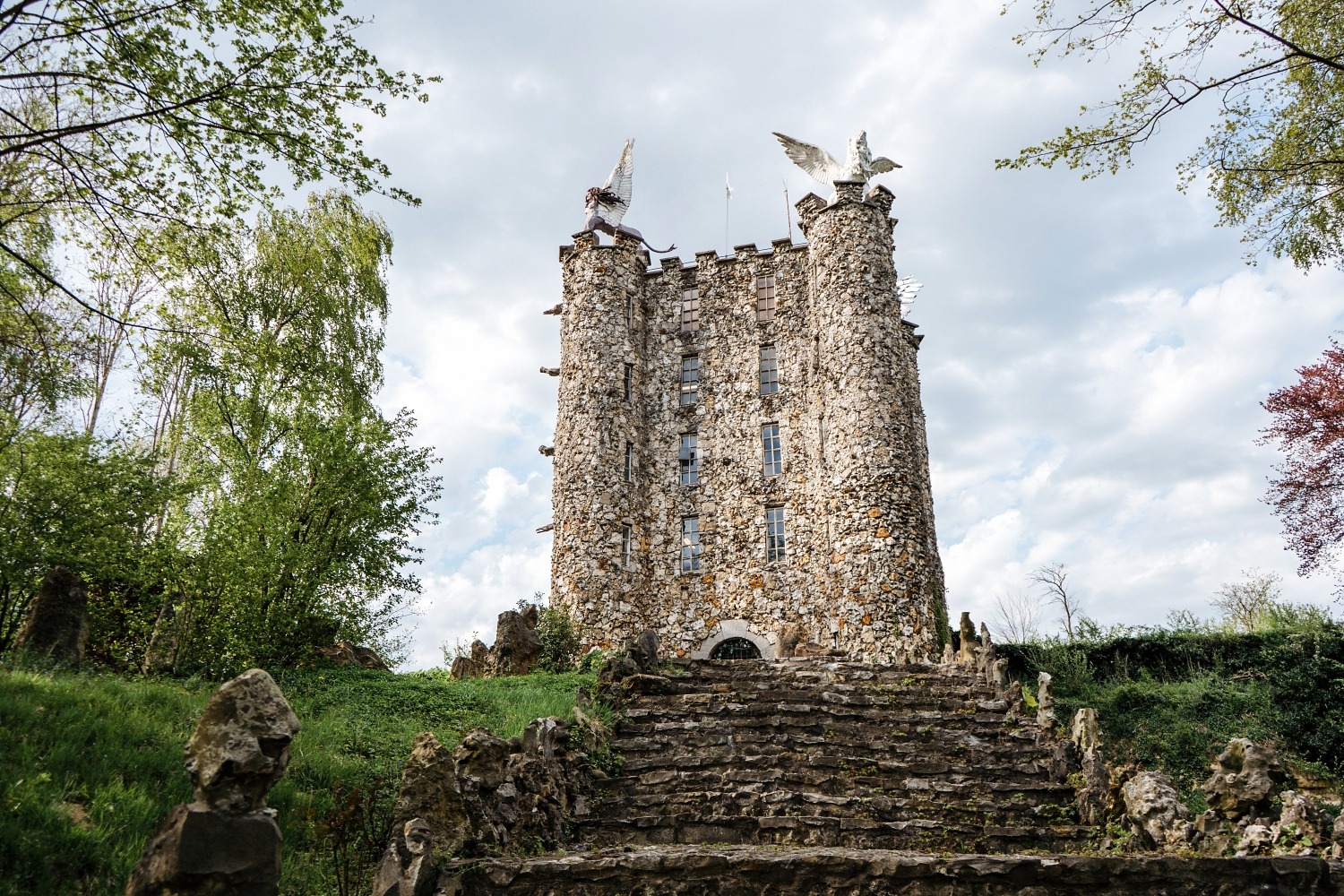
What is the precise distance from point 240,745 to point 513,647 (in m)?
16.1

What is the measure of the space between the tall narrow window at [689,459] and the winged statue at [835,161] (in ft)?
26.8

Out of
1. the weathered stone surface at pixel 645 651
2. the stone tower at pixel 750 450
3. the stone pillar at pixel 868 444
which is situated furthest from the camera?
the stone tower at pixel 750 450

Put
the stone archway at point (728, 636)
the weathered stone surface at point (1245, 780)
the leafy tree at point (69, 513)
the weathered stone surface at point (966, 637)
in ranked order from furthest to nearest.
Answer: the stone archway at point (728, 636), the weathered stone surface at point (966, 637), the leafy tree at point (69, 513), the weathered stone surface at point (1245, 780)

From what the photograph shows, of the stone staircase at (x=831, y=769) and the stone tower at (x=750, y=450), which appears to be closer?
the stone staircase at (x=831, y=769)

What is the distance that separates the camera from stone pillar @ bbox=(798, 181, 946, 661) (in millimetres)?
19547

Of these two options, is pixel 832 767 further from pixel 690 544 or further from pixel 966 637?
pixel 690 544

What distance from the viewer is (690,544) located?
76.1 feet

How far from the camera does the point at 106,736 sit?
27.6ft

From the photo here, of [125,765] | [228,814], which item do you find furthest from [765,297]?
[228,814]

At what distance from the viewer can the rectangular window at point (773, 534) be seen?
22.4 metres

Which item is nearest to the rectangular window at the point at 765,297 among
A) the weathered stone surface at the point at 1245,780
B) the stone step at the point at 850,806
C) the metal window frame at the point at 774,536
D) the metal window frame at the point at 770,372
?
the metal window frame at the point at 770,372

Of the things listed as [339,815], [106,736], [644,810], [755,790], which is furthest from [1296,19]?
[106,736]

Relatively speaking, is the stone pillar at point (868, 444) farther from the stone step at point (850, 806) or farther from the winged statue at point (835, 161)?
the stone step at point (850, 806)

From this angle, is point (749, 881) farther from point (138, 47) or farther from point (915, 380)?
point (915, 380)
